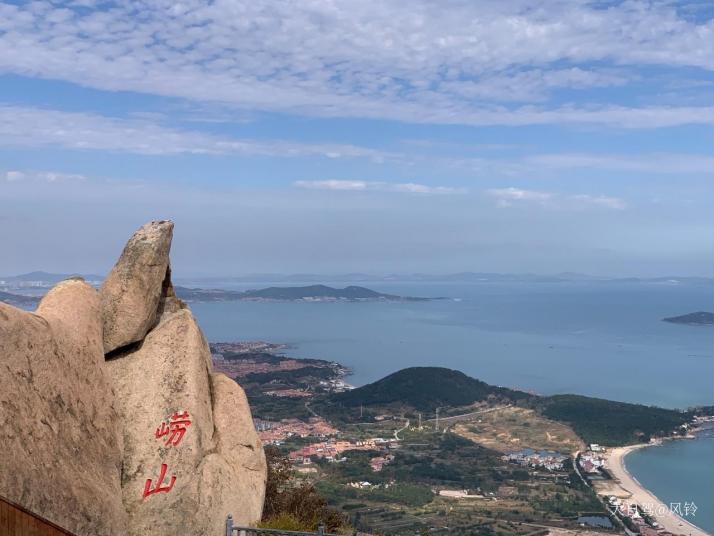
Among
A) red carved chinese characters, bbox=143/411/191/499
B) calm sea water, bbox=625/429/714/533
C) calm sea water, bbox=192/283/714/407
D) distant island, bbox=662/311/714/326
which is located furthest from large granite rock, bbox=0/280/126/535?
distant island, bbox=662/311/714/326

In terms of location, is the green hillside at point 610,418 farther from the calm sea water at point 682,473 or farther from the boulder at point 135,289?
the boulder at point 135,289

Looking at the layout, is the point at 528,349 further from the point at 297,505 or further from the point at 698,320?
the point at 297,505

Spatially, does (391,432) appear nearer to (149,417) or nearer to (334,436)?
(334,436)

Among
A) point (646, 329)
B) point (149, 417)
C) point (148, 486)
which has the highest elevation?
point (149, 417)

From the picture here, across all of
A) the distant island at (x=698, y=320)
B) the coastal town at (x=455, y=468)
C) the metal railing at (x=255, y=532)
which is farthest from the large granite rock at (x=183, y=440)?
the distant island at (x=698, y=320)

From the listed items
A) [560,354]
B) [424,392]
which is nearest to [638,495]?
[424,392]

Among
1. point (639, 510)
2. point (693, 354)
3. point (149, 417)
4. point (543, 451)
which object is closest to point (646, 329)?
point (693, 354)

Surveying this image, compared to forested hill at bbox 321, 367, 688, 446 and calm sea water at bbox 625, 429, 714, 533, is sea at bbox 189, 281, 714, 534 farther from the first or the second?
forested hill at bbox 321, 367, 688, 446
